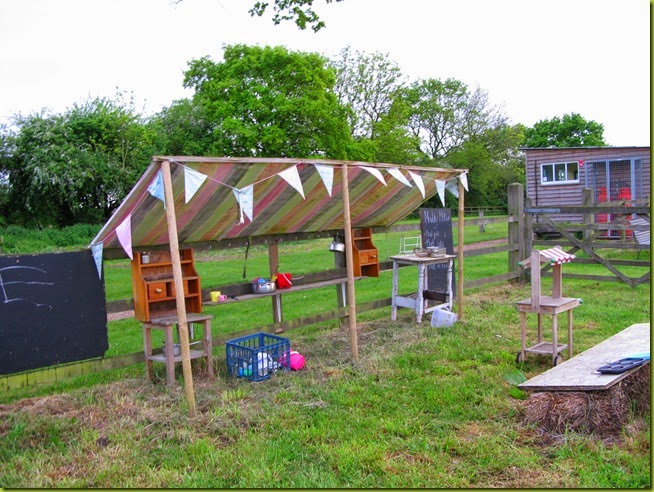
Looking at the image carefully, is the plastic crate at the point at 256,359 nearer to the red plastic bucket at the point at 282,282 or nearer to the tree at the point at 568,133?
the red plastic bucket at the point at 282,282

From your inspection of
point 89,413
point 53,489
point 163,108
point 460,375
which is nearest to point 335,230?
point 460,375

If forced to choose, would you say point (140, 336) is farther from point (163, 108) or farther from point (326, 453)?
point (163, 108)

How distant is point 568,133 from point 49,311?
57.5m

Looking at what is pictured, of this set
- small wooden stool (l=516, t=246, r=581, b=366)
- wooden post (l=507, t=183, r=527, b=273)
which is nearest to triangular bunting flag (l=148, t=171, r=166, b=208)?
small wooden stool (l=516, t=246, r=581, b=366)

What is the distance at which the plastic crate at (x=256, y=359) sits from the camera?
5.82 metres

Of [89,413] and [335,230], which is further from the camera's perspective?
[335,230]

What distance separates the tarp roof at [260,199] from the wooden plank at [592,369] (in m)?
2.76

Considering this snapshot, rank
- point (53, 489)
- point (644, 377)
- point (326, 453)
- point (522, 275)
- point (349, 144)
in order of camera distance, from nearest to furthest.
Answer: point (53, 489), point (326, 453), point (644, 377), point (522, 275), point (349, 144)

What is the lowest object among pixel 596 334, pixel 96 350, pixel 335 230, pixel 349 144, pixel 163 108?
pixel 596 334

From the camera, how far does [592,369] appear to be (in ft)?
15.0

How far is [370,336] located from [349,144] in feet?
84.1

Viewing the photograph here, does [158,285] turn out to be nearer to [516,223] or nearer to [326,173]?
[326,173]

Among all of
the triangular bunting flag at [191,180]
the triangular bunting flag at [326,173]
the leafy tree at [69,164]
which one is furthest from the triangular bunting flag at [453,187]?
the leafy tree at [69,164]

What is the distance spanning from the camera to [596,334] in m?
7.12
